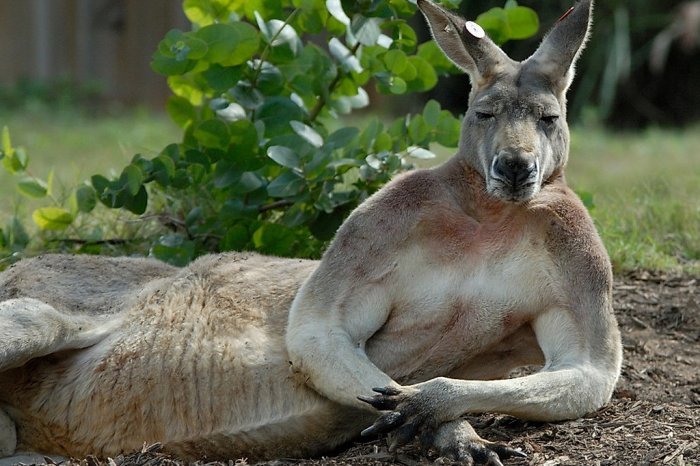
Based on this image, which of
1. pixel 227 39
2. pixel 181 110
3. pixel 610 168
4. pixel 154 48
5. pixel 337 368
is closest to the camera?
pixel 337 368

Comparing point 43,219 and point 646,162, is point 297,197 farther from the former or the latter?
point 646,162

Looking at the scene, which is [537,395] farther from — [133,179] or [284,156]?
[133,179]

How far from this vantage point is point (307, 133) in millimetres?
4883

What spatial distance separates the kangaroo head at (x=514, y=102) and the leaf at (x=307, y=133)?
0.90m

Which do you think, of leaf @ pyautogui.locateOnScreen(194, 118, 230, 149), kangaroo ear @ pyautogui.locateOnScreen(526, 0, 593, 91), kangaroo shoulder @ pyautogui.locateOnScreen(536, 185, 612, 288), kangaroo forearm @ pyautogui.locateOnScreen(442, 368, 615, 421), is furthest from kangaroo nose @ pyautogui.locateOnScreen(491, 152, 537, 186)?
leaf @ pyautogui.locateOnScreen(194, 118, 230, 149)

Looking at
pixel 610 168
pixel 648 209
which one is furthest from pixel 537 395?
pixel 610 168

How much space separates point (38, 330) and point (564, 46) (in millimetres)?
2039

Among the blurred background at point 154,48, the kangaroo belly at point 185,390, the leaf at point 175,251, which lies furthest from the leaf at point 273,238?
the blurred background at point 154,48

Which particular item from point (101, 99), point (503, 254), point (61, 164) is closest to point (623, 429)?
point (503, 254)

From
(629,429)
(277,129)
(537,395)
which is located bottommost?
(629,429)

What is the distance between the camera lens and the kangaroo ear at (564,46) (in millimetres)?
3980

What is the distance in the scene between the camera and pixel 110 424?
3.84m

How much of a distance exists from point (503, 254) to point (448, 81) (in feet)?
27.9

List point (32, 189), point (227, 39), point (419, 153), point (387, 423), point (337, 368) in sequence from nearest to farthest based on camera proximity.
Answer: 1. point (387, 423)
2. point (337, 368)
3. point (227, 39)
4. point (419, 153)
5. point (32, 189)
